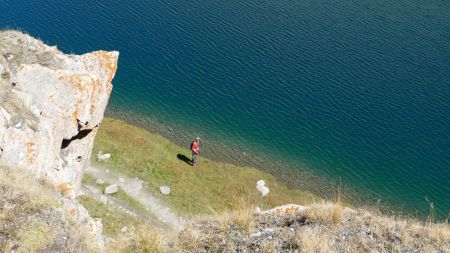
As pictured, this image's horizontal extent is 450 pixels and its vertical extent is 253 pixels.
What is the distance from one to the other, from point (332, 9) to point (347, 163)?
41.2 m

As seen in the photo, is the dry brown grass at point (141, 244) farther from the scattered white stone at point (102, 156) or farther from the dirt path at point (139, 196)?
the scattered white stone at point (102, 156)

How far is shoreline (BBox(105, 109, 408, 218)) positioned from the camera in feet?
150

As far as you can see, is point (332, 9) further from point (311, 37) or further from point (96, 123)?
point (96, 123)

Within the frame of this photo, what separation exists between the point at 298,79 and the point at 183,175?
27805 millimetres

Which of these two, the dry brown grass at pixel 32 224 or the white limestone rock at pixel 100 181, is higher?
the white limestone rock at pixel 100 181

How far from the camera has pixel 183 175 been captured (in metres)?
41.8

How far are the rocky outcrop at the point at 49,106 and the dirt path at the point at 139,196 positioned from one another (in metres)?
6.62

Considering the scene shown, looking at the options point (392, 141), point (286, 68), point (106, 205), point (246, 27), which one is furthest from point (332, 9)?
point (106, 205)

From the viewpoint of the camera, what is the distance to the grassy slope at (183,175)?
128 feet

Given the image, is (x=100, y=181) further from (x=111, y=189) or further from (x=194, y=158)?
(x=194, y=158)

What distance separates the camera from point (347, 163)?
2002 inches

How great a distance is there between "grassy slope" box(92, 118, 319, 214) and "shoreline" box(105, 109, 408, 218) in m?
1.38

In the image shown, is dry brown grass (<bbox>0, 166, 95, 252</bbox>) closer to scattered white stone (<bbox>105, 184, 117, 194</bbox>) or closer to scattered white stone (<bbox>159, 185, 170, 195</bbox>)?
scattered white stone (<bbox>105, 184, 117, 194</bbox>)

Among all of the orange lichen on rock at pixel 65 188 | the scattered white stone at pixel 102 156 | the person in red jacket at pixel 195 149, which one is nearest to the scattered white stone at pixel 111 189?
the scattered white stone at pixel 102 156
